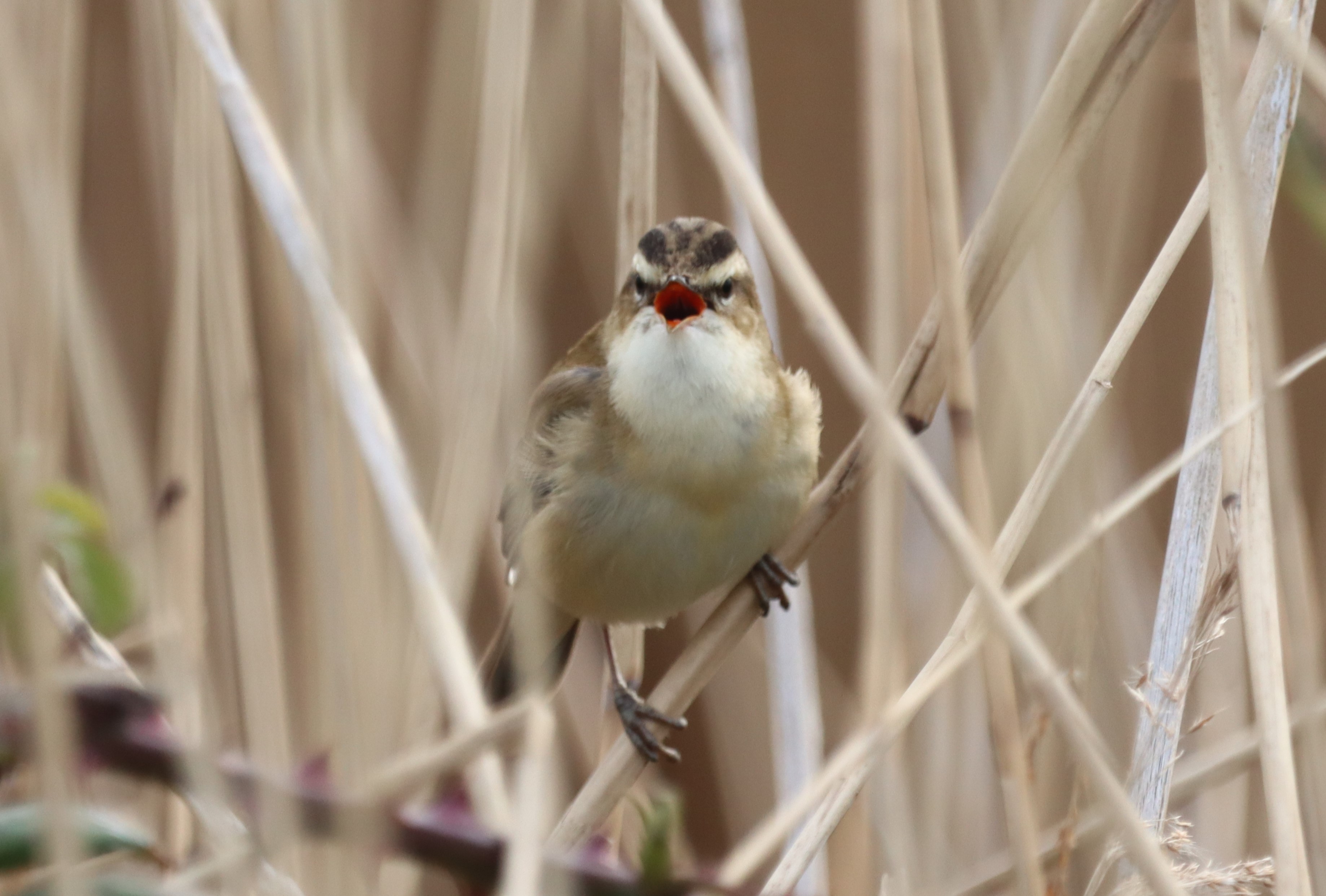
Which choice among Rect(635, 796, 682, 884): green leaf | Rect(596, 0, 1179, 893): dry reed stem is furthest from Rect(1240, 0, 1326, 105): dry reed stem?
Rect(635, 796, 682, 884): green leaf

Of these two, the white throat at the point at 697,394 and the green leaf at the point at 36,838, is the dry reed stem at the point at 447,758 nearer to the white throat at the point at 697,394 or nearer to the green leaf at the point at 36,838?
the green leaf at the point at 36,838

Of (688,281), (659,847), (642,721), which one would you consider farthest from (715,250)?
(659,847)

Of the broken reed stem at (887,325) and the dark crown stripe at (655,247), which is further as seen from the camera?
the dark crown stripe at (655,247)

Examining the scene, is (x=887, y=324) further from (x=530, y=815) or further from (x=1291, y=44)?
(x=530, y=815)

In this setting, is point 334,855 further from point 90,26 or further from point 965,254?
point 90,26

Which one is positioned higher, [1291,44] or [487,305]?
[1291,44]

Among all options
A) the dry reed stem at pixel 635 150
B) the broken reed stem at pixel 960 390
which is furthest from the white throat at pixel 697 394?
the broken reed stem at pixel 960 390
